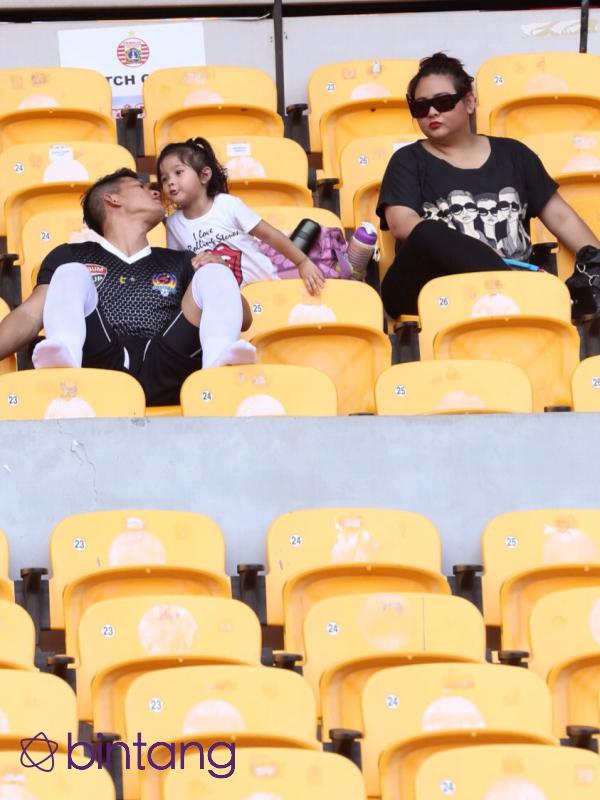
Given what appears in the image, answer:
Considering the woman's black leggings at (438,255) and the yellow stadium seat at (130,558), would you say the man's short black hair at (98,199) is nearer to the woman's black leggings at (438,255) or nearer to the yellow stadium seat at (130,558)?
the woman's black leggings at (438,255)

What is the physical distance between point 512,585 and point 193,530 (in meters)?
→ 0.75

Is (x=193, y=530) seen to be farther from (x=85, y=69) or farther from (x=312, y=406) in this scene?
(x=85, y=69)

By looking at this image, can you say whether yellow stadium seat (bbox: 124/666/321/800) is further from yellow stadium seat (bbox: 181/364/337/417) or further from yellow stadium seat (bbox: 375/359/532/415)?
yellow stadium seat (bbox: 375/359/532/415)

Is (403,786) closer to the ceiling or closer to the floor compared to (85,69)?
closer to the floor

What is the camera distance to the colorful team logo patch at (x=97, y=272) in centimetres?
552

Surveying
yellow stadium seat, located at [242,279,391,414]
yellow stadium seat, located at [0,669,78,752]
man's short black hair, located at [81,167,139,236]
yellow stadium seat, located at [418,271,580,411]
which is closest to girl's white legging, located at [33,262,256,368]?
yellow stadium seat, located at [242,279,391,414]

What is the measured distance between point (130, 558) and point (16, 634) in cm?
48

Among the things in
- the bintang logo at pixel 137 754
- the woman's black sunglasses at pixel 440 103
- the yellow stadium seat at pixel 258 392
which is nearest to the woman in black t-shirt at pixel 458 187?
the woman's black sunglasses at pixel 440 103

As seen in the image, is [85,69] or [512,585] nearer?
[512,585]

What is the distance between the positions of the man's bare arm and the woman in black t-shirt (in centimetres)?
113

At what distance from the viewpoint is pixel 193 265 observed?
5547 mm

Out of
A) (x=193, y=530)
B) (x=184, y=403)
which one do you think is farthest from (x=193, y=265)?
(x=193, y=530)

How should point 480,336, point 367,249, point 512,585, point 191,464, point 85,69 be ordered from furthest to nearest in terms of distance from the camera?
1. point 85,69
2. point 367,249
3. point 480,336
4. point 191,464
5. point 512,585

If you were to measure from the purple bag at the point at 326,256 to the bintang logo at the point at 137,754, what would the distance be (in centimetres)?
226
